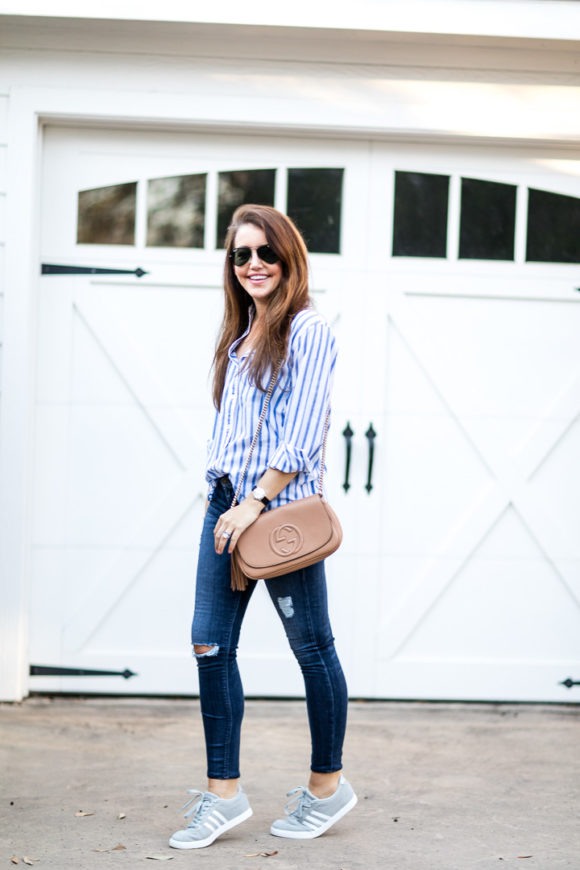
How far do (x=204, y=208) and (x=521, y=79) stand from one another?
54.8 inches

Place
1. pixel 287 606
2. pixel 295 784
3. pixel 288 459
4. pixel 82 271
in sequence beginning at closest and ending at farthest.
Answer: pixel 288 459 < pixel 287 606 < pixel 295 784 < pixel 82 271

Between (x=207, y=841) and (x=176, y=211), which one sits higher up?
(x=176, y=211)

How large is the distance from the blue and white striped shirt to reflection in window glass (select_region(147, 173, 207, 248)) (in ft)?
5.21

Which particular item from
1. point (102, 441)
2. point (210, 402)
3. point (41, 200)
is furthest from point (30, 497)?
point (41, 200)

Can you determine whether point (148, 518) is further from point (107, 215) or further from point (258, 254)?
point (258, 254)

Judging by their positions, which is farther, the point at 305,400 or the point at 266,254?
the point at 266,254

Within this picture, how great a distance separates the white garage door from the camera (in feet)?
13.4

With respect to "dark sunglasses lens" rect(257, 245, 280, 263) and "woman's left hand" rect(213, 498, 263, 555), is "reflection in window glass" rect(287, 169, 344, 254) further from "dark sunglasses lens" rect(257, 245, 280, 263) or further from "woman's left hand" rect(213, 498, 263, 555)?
"woman's left hand" rect(213, 498, 263, 555)

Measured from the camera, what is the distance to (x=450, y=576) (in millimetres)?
4133

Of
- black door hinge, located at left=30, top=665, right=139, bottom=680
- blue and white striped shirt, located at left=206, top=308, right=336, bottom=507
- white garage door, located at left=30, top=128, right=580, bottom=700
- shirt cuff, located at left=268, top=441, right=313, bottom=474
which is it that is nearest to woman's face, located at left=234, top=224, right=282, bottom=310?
blue and white striped shirt, located at left=206, top=308, right=336, bottom=507

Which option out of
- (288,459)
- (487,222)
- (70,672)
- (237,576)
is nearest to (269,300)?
(288,459)

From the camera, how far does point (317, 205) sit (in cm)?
410

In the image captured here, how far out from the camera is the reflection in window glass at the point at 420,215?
4.10 meters

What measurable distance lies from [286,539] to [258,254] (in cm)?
77
